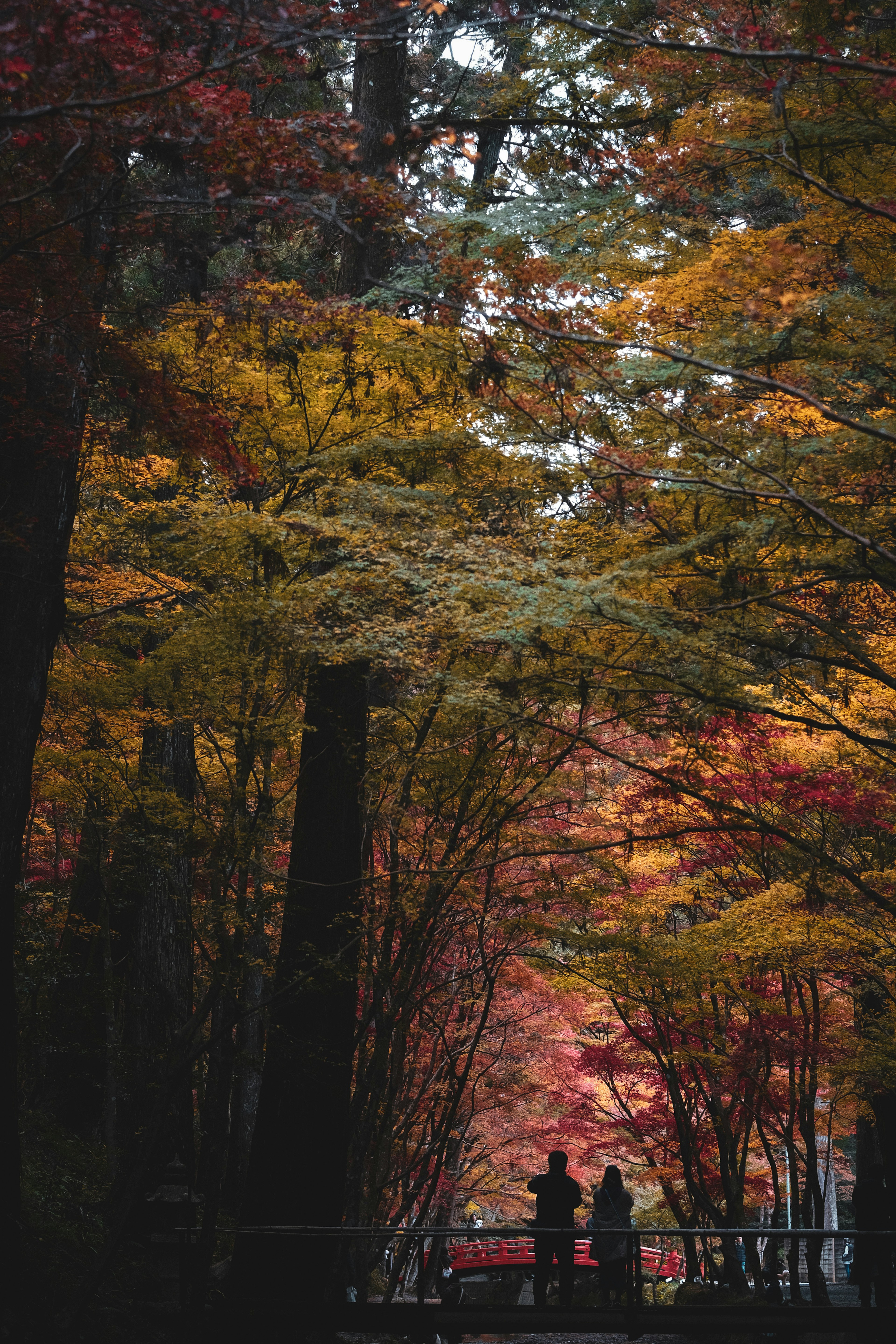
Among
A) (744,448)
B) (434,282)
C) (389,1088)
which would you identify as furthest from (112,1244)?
(434,282)

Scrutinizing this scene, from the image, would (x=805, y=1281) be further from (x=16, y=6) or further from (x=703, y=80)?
(x=16, y=6)

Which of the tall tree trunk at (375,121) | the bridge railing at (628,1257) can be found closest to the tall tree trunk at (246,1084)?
the bridge railing at (628,1257)

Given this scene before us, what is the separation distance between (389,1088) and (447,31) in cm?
949

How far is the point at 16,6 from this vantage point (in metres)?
3.72

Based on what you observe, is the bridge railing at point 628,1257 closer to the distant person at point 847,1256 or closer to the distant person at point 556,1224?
the distant person at point 556,1224

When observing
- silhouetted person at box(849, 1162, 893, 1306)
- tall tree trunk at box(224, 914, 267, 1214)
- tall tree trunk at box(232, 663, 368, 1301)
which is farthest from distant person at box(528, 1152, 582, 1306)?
tall tree trunk at box(224, 914, 267, 1214)

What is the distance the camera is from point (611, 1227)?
938 centimetres

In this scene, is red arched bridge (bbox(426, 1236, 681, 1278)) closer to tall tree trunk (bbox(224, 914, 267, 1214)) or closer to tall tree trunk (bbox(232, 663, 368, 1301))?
tall tree trunk (bbox(224, 914, 267, 1214))

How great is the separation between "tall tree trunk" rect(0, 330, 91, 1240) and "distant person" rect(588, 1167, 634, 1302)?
5248 mm

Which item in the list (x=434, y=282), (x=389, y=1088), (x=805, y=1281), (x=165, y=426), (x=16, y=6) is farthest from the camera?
(x=805, y=1281)

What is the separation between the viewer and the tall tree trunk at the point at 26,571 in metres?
6.04

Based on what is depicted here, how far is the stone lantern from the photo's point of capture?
768 centimetres

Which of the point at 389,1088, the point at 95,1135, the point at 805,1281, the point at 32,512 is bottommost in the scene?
the point at 805,1281

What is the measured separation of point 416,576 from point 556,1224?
18.5 feet
